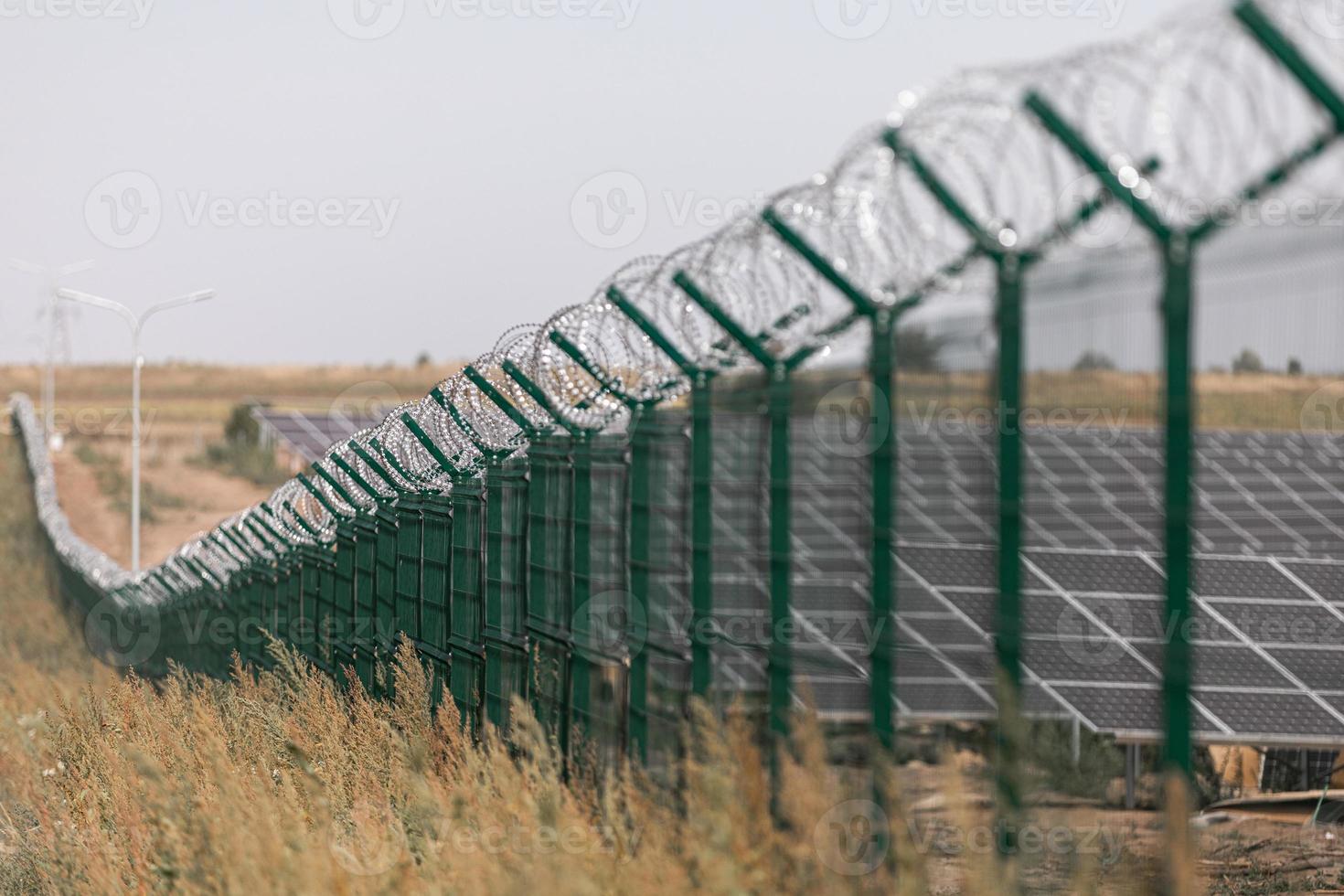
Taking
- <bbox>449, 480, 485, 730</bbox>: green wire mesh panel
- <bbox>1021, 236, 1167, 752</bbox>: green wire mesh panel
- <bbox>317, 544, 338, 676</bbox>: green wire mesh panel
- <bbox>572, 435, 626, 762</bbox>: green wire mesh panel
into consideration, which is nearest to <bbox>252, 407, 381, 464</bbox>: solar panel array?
<bbox>1021, 236, 1167, 752</bbox>: green wire mesh panel

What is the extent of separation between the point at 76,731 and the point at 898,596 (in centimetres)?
677

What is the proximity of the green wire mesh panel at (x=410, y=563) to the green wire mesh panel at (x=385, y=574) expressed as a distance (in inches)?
4.0

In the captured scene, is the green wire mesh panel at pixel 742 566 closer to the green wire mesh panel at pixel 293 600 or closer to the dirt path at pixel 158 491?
the green wire mesh panel at pixel 293 600

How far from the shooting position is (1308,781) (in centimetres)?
1673

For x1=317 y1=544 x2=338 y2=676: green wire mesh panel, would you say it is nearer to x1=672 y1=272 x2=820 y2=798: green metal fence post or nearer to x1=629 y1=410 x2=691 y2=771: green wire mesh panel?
x1=629 y1=410 x2=691 y2=771: green wire mesh panel

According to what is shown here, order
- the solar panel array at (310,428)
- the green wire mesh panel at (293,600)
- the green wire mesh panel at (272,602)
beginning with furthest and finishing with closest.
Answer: the solar panel array at (310,428) < the green wire mesh panel at (272,602) < the green wire mesh panel at (293,600)

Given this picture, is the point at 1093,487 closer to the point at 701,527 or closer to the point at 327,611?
the point at 327,611

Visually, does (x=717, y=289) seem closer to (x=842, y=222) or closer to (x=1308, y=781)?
(x=842, y=222)

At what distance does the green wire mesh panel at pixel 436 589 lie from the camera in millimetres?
10039

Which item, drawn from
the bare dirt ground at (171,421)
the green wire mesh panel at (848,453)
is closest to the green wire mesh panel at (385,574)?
the green wire mesh panel at (848,453)

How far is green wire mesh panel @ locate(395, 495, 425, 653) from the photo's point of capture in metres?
10.6

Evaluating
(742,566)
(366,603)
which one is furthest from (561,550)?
(366,603)

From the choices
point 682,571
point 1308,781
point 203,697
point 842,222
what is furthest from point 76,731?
point 1308,781

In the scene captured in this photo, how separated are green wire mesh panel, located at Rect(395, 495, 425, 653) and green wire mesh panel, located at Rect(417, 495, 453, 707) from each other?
0.07m
